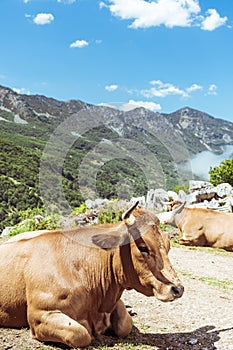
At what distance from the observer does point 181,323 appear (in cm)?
678

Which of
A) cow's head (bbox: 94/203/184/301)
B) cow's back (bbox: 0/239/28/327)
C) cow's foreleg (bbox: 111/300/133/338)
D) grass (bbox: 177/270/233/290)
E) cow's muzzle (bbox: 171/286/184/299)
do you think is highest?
cow's head (bbox: 94/203/184/301)

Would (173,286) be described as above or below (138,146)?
below

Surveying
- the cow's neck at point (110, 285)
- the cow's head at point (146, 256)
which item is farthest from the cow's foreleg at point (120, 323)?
the cow's head at point (146, 256)

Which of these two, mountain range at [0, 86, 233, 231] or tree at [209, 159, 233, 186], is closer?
mountain range at [0, 86, 233, 231]

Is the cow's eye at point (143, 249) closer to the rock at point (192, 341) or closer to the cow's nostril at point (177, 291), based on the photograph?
the cow's nostril at point (177, 291)

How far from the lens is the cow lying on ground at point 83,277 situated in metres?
5.36

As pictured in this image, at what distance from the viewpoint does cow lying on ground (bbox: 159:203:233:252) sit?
1505cm

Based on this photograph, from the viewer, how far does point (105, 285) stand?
5.75 m

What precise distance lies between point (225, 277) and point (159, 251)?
5.80 meters

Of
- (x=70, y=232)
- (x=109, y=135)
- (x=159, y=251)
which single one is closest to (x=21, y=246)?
(x=70, y=232)

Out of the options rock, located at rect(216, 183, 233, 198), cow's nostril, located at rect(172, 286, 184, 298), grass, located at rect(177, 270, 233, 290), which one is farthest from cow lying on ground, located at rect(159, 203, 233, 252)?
cow's nostril, located at rect(172, 286, 184, 298)

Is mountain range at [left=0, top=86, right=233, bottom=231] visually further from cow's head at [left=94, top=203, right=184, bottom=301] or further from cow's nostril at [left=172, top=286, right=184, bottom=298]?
cow's nostril at [left=172, top=286, right=184, bottom=298]

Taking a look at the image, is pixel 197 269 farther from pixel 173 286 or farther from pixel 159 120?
pixel 173 286

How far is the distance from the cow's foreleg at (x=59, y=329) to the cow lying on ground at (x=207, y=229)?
10.3 m
